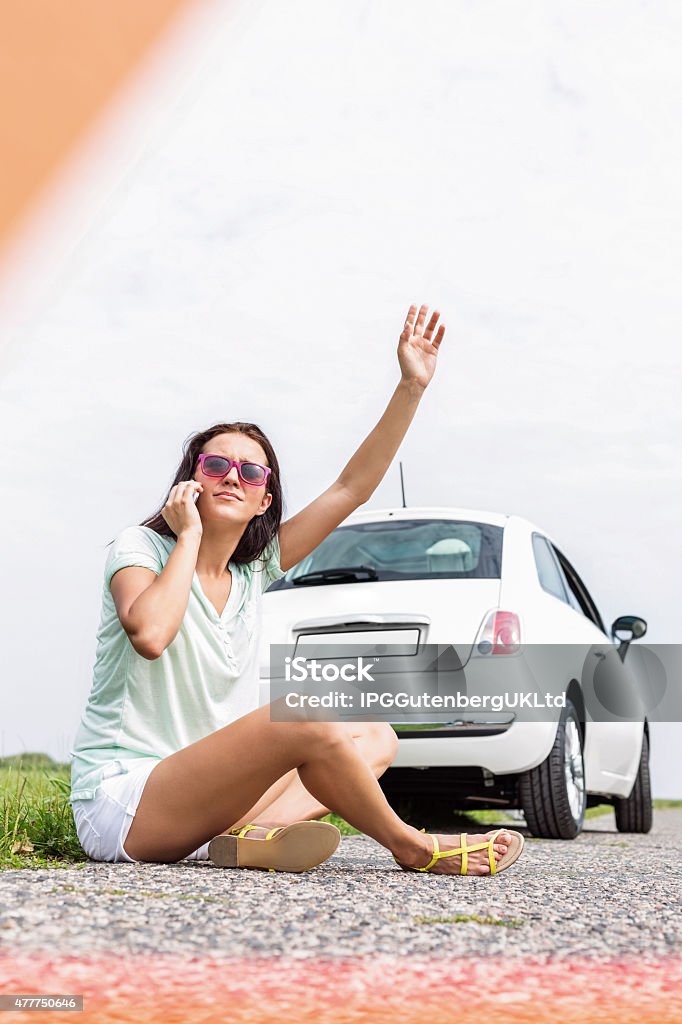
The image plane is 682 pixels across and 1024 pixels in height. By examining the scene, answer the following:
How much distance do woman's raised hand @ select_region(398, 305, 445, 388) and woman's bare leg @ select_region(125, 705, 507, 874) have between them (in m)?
1.42

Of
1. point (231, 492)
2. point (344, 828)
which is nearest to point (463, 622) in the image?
point (344, 828)

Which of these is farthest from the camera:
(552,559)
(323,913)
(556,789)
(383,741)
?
(552,559)

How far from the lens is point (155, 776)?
3.19 meters

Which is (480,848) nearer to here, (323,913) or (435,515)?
(323,913)

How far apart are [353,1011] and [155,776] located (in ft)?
4.71

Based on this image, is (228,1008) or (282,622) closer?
(228,1008)

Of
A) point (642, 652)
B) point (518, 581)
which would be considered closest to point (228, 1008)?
point (518, 581)

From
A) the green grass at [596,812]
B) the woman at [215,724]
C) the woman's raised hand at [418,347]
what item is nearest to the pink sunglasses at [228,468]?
the woman at [215,724]

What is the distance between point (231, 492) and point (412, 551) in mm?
2449

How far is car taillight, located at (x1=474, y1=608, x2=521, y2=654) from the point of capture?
Answer: 538cm

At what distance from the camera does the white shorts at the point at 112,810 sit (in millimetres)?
3229

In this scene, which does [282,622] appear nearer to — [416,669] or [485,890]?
[416,669]

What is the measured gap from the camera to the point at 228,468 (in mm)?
3699

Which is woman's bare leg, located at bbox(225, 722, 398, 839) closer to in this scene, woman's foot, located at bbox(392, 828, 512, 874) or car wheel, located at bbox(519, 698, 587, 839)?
woman's foot, located at bbox(392, 828, 512, 874)
